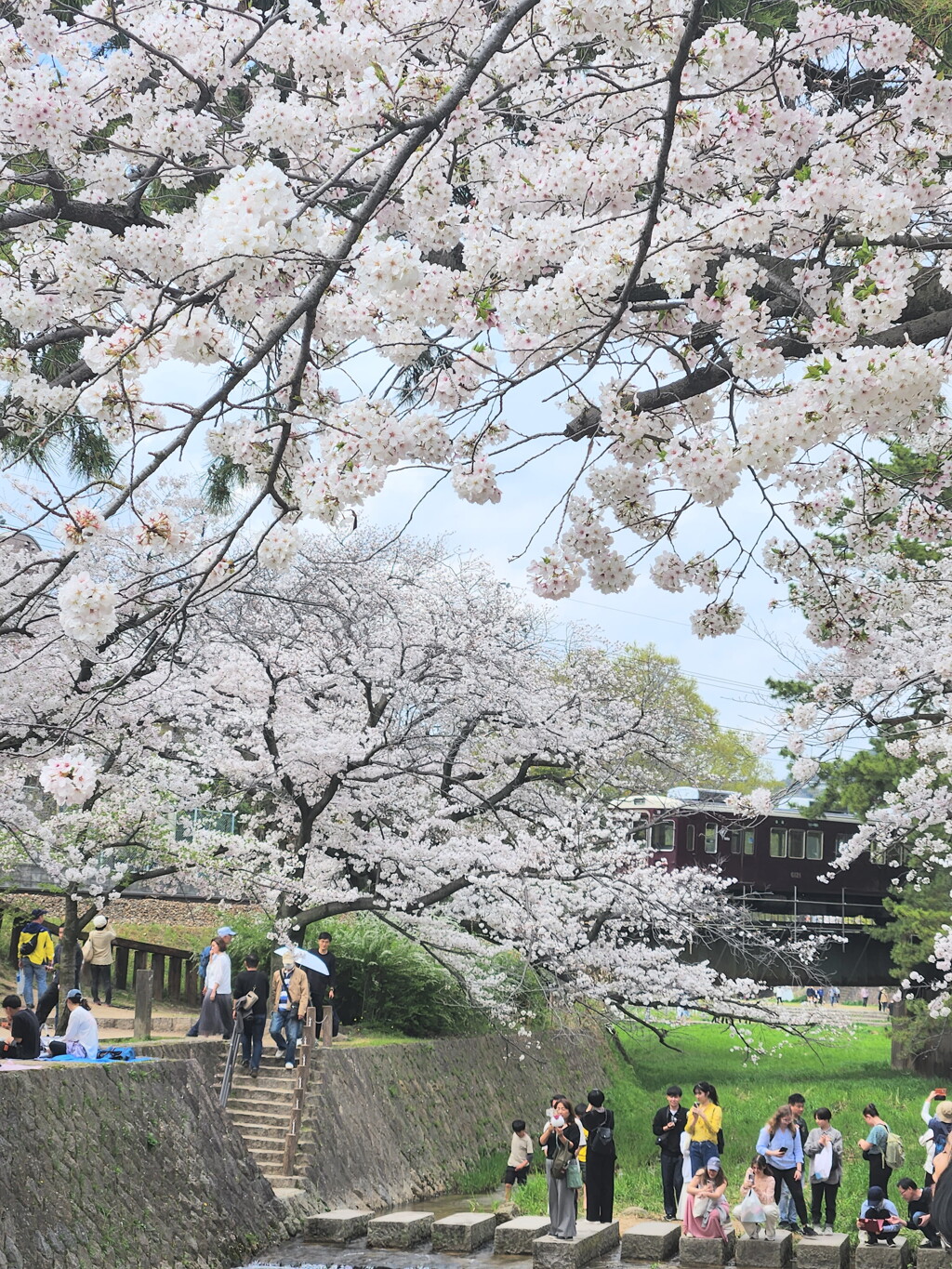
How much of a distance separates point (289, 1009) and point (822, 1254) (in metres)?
5.64

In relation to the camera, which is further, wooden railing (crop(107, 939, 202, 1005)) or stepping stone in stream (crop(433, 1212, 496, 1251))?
wooden railing (crop(107, 939, 202, 1005))

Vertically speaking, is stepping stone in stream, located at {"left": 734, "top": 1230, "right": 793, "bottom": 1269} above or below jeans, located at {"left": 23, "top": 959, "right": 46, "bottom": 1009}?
below

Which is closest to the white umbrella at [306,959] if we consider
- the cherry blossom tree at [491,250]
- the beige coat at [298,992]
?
A: the beige coat at [298,992]

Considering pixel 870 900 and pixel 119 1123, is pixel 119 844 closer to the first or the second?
pixel 119 1123

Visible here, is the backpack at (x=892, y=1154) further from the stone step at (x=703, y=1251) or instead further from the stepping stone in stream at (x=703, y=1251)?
the stepping stone in stream at (x=703, y=1251)

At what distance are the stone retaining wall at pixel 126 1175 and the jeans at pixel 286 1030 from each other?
157 cm

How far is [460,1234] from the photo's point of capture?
11.0 m

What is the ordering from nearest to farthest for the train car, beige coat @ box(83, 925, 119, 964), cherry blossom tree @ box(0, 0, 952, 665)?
cherry blossom tree @ box(0, 0, 952, 665) → beige coat @ box(83, 925, 119, 964) → the train car

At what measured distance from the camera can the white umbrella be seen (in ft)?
43.5

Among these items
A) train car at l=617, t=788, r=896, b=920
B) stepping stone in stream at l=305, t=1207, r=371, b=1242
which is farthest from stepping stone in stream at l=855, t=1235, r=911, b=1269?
train car at l=617, t=788, r=896, b=920

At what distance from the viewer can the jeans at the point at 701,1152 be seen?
10.3 metres

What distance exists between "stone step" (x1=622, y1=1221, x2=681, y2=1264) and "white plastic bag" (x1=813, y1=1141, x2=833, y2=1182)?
1577 mm

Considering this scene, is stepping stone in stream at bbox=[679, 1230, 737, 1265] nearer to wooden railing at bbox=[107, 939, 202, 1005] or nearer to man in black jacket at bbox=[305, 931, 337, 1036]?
man in black jacket at bbox=[305, 931, 337, 1036]

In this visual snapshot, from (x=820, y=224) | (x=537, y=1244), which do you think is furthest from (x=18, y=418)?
(x=537, y=1244)
